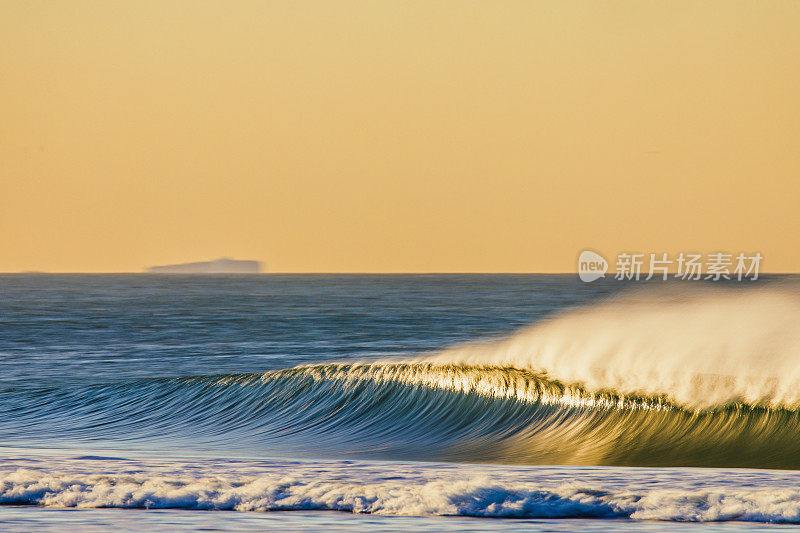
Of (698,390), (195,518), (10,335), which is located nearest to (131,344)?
(10,335)

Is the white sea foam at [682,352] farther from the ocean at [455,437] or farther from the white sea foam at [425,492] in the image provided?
the white sea foam at [425,492]

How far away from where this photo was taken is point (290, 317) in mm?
51250

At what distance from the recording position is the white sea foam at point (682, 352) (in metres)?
12.9

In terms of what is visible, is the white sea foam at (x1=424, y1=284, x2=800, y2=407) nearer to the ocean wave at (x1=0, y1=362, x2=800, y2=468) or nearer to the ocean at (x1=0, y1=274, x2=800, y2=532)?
the ocean at (x1=0, y1=274, x2=800, y2=532)

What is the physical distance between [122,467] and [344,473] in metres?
2.35

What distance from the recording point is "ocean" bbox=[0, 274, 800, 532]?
7.74 meters

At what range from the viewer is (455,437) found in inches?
557

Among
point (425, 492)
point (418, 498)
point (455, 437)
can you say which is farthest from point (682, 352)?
point (418, 498)

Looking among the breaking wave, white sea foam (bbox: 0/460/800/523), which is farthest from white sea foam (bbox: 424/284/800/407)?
the breaking wave

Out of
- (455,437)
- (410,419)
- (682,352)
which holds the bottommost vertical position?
(455,437)

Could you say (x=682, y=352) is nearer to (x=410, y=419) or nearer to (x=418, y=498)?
(x=410, y=419)

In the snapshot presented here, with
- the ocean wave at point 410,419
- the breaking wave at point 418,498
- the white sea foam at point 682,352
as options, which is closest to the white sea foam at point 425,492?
the breaking wave at point 418,498

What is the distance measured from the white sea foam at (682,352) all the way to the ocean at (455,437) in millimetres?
40

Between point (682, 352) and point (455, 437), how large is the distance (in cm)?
374
